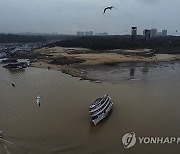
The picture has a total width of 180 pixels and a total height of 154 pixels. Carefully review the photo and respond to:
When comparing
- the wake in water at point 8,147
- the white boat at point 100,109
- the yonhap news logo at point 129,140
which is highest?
the white boat at point 100,109

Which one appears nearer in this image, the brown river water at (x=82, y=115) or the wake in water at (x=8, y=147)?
the wake in water at (x=8, y=147)

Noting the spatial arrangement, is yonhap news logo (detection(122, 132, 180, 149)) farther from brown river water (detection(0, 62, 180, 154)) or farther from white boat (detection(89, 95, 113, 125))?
white boat (detection(89, 95, 113, 125))

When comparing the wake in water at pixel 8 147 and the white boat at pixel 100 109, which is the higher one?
the white boat at pixel 100 109


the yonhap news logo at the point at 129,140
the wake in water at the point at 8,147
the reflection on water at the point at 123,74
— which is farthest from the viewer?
the reflection on water at the point at 123,74

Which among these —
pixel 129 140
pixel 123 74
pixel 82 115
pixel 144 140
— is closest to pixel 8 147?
pixel 82 115

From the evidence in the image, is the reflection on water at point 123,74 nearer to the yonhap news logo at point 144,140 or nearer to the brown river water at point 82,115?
the brown river water at point 82,115

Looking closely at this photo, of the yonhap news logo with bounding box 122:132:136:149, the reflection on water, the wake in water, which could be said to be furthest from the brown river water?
the reflection on water

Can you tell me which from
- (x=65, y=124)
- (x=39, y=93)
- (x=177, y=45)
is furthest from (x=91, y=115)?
(x=177, y=45)

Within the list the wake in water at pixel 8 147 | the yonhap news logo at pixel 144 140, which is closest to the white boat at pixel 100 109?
the yonhap news logo at pixel 144 140

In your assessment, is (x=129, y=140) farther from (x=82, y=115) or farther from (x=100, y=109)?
(x=82, y=115)
